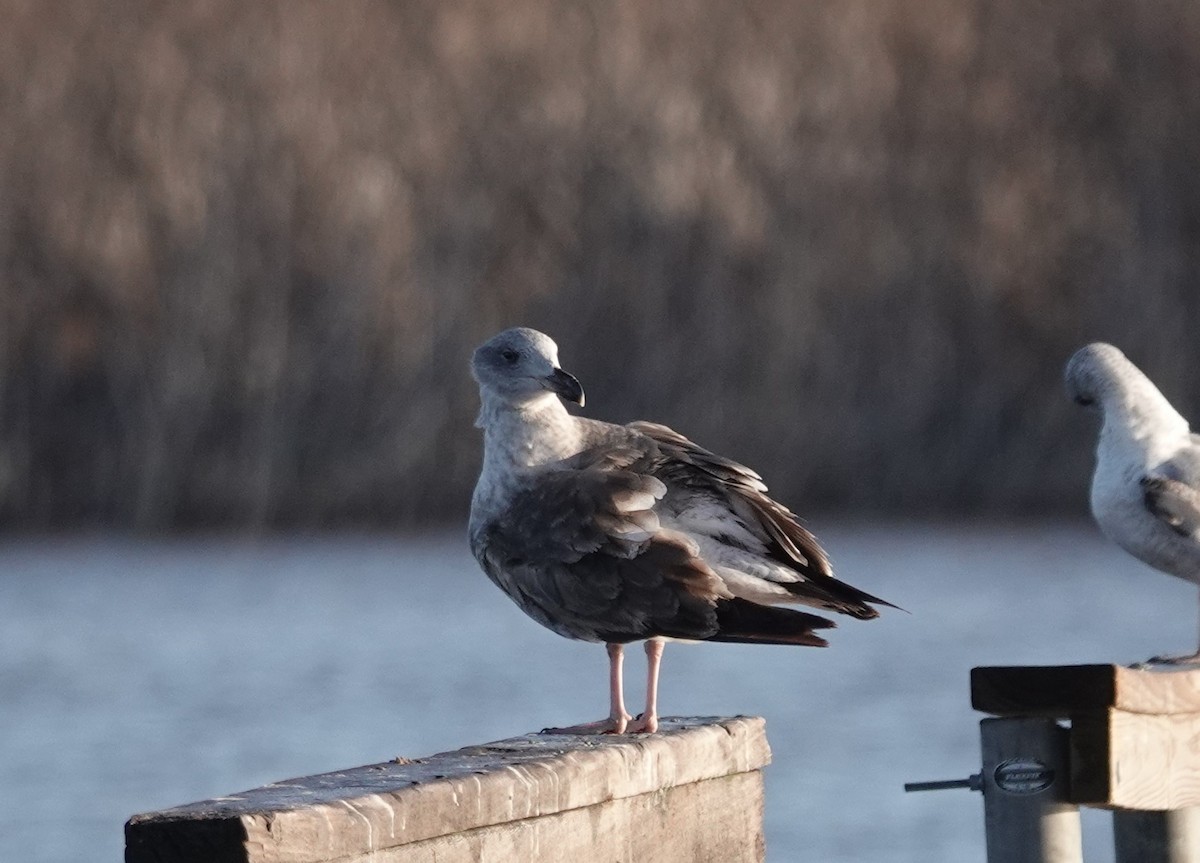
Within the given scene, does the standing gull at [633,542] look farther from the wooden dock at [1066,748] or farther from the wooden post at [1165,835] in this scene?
the wooden post at [1165,835]

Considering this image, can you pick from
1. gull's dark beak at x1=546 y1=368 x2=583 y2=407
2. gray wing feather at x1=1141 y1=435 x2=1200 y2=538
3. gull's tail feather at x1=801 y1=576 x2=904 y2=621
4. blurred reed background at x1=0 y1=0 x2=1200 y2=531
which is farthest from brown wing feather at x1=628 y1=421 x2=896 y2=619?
blurred reed background at x1=0 y1=0 x2=1200 y2=531

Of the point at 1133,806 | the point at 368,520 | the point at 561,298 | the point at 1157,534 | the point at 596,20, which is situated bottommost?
the point at 1133,806

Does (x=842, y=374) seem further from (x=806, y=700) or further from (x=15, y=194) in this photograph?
(x=15, y=194)

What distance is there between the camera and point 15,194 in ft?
56.7

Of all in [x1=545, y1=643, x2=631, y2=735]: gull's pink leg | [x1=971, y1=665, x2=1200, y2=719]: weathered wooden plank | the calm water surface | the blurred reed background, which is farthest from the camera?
the blurred reed background

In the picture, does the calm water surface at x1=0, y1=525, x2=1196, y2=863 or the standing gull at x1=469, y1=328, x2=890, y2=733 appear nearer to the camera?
the standing gull at x1=469, y1=328, x2=890, y2=733

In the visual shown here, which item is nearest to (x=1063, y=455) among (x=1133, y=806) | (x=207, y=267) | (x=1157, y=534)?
(x=207, y=267)

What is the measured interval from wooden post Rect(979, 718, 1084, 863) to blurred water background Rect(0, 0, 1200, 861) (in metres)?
11.5

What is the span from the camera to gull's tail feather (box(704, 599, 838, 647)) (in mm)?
4586

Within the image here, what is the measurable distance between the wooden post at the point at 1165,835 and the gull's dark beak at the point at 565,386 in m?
1.48

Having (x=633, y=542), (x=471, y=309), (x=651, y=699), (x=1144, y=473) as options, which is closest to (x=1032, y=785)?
(x=651, y=699)

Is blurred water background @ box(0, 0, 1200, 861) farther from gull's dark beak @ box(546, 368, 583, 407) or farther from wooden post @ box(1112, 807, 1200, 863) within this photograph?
wooden post @ box(1112, 807, 1200, 863)

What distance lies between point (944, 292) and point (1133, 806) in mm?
14367

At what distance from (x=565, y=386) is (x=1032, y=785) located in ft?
4.96
